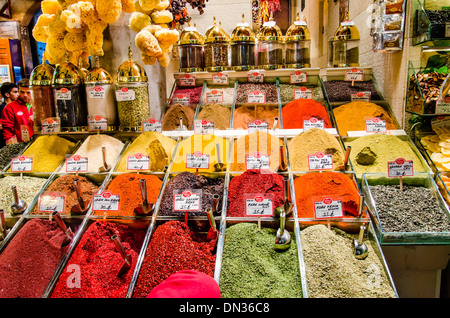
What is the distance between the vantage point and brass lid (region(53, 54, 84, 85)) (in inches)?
79.4

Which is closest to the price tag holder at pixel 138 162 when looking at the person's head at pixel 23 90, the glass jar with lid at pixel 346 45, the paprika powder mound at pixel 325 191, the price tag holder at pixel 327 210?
the paprika powder mound at pixel 325 191

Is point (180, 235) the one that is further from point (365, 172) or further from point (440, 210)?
point (440, 210)

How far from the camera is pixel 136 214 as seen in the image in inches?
58.1

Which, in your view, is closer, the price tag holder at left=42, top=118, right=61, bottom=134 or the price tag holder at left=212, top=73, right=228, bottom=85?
the price tag holder at left=42, top=118, right=61, bottom=134

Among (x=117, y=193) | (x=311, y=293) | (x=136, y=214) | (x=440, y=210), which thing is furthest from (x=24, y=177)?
(x=440, y=210)

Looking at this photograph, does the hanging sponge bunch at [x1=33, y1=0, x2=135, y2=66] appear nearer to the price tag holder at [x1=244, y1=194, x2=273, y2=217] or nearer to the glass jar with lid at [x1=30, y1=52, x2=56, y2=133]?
the glass jar with lid at [x1=30, y1=52, x2=56, y2=133]

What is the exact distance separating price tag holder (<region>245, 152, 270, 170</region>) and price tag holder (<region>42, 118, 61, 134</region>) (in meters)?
1.21

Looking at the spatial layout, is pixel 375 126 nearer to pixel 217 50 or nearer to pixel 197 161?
pixel 197 161

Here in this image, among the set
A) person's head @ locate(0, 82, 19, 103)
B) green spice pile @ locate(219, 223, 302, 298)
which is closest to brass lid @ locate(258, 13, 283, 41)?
green spice pile @ locate(219, 223, 302, 298)

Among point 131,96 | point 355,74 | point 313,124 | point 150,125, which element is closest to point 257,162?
point 313,124

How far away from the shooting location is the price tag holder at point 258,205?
1415mm

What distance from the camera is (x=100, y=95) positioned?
205 centimetres

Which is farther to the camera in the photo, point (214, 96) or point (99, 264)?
point (214, 96)

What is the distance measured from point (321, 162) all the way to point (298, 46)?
129cm
